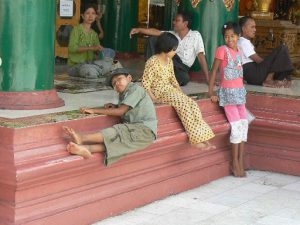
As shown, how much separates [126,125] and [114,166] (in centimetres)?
34

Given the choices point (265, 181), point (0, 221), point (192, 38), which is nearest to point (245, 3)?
point (192, 38)

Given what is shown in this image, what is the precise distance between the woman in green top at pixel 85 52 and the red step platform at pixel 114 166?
1922 mm

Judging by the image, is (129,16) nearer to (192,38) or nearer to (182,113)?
(192,38)

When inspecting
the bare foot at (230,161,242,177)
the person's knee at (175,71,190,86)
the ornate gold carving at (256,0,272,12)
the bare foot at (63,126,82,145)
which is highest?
the ornate gold carving at (256,0,272,12)

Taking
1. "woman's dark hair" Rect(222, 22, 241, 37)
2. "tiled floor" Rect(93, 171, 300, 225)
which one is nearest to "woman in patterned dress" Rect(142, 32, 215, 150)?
"tiled floor" Rect(93, 171, 300, 225)

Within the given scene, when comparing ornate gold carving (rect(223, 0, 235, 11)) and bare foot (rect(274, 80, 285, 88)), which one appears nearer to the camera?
bare foot (rect(274, 80, 285, 88))

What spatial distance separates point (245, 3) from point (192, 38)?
23.7 ft

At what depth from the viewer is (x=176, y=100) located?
641 centimetres

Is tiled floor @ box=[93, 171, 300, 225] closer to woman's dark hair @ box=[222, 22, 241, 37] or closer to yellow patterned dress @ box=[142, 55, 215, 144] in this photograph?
yellow patterned dress @ box=[142, 55, 215, 144]

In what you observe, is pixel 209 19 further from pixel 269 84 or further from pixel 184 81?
pixel 269 84

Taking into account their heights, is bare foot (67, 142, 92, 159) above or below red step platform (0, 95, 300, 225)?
above

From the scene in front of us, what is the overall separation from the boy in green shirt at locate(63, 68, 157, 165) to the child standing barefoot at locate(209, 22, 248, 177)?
1514mm

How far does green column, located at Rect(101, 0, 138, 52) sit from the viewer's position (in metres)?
12.6

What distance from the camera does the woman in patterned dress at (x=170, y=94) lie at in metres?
6.36
